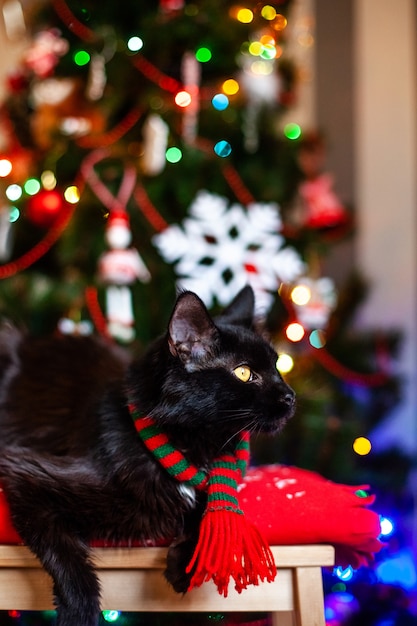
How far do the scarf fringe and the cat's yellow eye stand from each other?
7.0 inches

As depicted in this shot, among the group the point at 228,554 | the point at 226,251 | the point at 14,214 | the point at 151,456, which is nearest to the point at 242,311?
the point at 151,456

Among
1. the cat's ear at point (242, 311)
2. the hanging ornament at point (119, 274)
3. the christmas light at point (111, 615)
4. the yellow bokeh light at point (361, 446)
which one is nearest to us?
the christmas light at point (111, 615)

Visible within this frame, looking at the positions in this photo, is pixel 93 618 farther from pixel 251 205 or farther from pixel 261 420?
pixel 251 205

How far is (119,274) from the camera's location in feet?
5.06

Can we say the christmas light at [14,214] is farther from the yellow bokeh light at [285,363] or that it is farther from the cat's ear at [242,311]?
the cat's ear at [242,311]

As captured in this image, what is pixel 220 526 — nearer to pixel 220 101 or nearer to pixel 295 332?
pixel 295 332

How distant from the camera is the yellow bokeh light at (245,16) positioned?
5.77 ft

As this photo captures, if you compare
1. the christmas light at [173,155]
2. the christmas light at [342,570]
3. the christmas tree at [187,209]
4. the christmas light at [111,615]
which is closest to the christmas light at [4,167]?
the christmas tree at [187,209]

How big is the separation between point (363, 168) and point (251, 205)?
0.76 metres

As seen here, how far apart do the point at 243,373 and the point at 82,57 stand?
1237mm

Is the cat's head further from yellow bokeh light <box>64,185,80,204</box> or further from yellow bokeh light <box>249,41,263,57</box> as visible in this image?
yellow bokeh light <box>249,41,263,57</box>

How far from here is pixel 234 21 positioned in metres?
1.72

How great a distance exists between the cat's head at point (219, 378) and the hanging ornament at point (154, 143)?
40.9 inches

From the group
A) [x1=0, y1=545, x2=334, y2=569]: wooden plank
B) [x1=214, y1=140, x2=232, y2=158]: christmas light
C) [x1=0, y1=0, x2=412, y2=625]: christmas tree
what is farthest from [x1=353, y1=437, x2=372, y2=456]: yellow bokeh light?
[x1=214, y1=140, x2=232, y2=158]: christmas light
